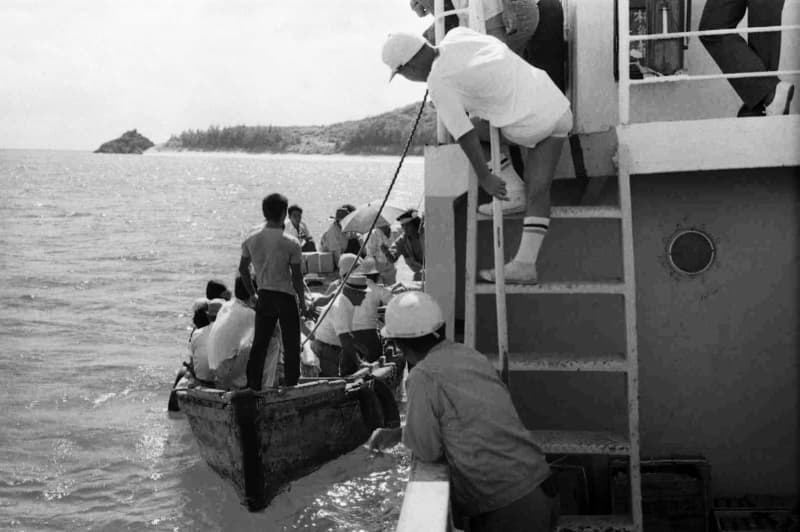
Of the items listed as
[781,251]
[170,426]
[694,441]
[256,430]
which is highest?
[781,251]

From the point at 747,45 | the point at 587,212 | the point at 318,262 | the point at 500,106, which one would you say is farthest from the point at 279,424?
the point at 318,262

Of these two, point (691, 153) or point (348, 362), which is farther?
point (348, 362)

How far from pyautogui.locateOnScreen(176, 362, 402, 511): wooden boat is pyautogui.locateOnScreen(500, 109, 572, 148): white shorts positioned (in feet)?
15.3

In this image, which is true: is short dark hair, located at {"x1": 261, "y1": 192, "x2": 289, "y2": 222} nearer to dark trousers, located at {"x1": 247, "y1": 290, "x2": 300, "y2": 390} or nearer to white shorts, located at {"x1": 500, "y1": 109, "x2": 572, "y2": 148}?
dark trousers, located at {"x1": 247, "y1": 290, "x2": 300, "y2": 390}

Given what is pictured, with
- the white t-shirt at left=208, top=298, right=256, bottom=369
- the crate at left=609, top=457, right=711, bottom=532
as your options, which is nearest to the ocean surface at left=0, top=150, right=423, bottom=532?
the white t-shirt at left=208, top=298, right=256, bottom=369

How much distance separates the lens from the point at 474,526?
4.55 meters

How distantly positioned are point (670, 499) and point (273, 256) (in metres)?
4.44

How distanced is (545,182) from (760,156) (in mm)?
1379

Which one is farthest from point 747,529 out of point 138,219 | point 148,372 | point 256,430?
point 138,219

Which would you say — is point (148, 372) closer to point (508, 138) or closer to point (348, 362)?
point (348, 362)

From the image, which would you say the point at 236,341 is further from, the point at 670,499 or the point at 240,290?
the point at 670,499

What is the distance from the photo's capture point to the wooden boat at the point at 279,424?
9.34m

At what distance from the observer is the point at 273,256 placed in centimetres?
891

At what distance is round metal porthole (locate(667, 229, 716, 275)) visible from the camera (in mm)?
6172
